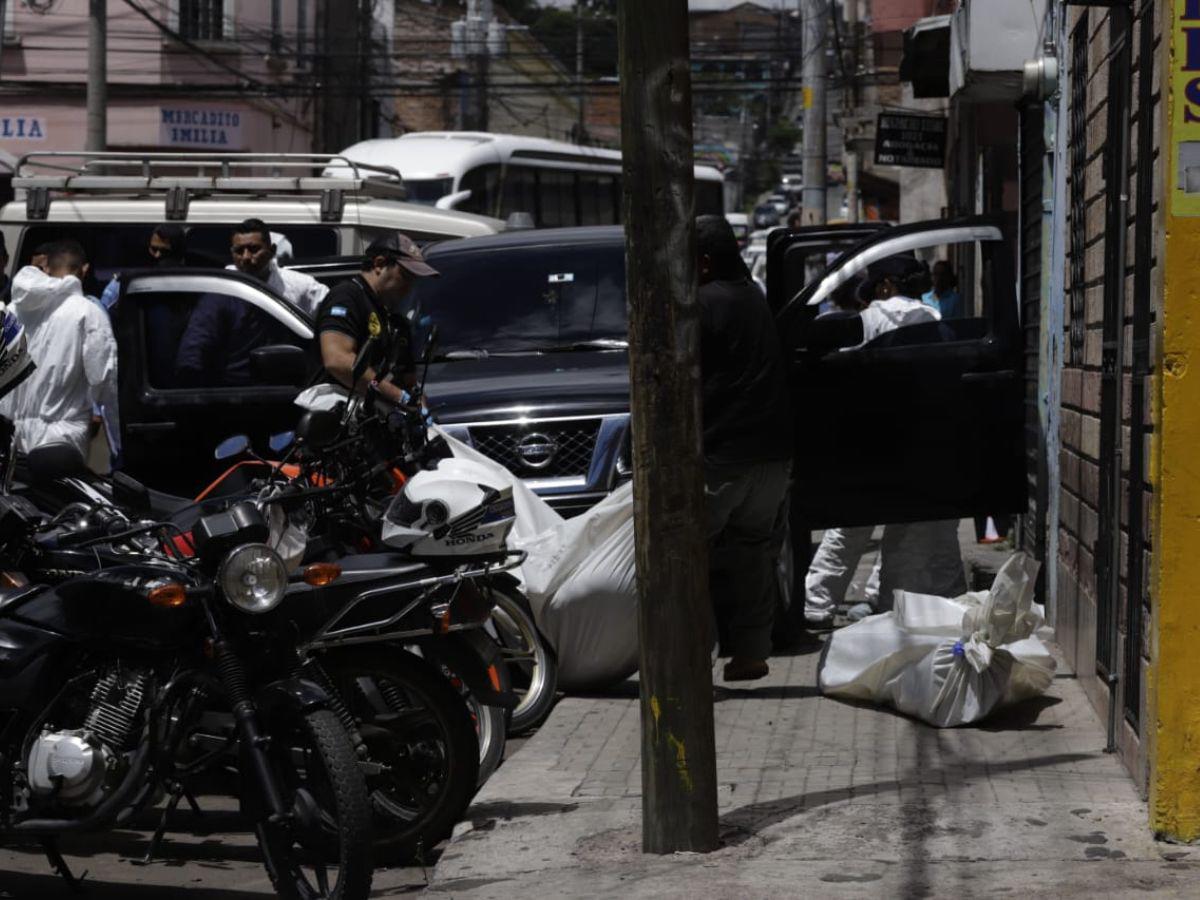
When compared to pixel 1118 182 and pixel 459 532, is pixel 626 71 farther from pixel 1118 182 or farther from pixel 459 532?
pixel 1118 182

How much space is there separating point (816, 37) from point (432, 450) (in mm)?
19978

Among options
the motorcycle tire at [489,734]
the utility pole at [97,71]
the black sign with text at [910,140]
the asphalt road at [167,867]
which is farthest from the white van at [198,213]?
the utility pole at [97,71]

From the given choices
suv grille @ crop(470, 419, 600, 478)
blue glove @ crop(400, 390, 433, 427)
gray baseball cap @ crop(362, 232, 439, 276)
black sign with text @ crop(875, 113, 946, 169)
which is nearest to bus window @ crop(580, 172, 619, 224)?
black sign with text @ crop(875, 113, 946, 169)

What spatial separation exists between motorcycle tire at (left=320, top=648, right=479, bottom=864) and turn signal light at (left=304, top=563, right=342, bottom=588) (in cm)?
29

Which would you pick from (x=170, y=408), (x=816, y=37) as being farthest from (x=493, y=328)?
(x=816, y=37)

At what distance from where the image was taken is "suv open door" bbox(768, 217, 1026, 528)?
→ 884cm

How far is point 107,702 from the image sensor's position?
4.95 m

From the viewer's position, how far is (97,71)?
89.9 feet

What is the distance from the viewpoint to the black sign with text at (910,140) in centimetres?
1967

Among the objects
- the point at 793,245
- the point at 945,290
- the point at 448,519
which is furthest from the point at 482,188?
the point at 448,519

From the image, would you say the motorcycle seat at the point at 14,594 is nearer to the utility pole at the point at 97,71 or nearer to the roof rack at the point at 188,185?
the roof rack at the point at 188,185

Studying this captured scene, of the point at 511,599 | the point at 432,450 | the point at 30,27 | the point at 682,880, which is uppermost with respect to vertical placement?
the point at 30,27

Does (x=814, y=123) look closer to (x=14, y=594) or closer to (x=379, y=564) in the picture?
(x=379, y=564)

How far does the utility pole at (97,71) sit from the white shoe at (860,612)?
791 inches
